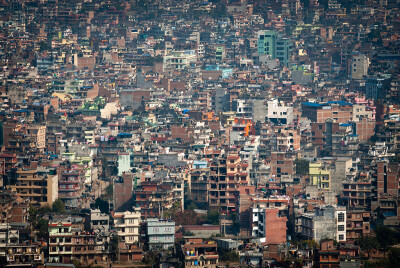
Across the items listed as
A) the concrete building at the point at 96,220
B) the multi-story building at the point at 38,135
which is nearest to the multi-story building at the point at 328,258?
the concrete building at the point at 96,220

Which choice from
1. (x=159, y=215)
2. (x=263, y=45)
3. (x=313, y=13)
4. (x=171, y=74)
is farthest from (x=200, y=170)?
(x=313, y=13)

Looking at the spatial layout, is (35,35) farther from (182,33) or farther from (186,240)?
(186,240)

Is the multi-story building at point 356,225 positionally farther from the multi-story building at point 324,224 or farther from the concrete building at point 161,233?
the concrete building at point 161,233

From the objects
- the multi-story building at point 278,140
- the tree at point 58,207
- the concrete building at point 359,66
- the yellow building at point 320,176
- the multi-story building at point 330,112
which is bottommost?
the tree at point 58,207

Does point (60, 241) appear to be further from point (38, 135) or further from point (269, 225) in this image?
point (38, 135)

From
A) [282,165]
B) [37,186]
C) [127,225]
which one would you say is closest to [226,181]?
[282,165]
